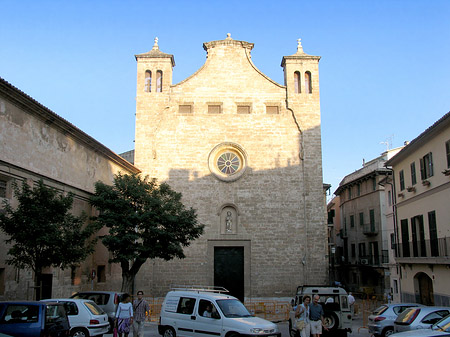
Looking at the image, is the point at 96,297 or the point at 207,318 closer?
the point at 207,318

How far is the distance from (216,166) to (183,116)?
3.66 meters

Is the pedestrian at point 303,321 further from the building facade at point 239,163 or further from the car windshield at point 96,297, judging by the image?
the building facade at point 239,163

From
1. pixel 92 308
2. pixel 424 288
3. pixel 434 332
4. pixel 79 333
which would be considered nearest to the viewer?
pixel 434 332

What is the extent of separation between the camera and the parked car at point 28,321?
9.52 metres

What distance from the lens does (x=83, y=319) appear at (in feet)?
41.2

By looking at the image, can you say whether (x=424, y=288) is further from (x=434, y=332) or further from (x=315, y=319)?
(x=434, y=332)

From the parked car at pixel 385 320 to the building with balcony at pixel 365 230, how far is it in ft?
54.8

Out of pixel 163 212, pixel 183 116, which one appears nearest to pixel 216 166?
pixel 183 116

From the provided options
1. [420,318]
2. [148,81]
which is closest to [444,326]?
[420,318]

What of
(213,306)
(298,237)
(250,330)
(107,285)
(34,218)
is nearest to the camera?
(250,330)

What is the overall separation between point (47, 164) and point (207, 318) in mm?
10454

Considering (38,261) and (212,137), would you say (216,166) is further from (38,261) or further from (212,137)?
(38,261)

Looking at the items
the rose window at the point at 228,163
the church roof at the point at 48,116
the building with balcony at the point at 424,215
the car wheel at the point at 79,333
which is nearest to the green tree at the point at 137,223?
the church roof at the point at 48,116

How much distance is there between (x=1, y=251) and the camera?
15469mm
